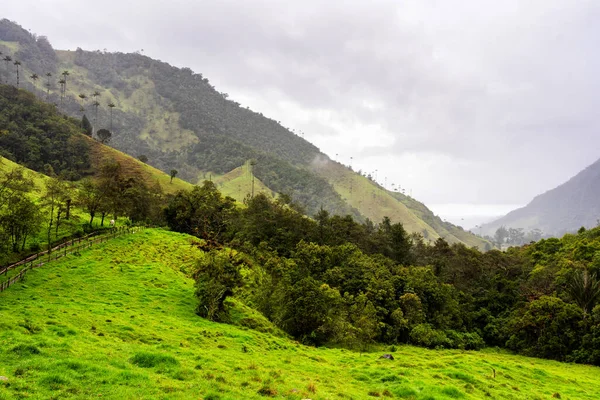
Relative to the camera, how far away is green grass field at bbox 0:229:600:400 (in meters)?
18.6

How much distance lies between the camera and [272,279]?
61.2 metres

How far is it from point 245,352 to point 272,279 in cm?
2832

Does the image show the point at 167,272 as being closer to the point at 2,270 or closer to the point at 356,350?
the point at 2,270

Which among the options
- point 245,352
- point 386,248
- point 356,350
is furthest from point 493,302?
point 245,352

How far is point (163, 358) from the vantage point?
2281cm

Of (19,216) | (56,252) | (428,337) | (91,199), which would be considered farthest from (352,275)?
(19,216)

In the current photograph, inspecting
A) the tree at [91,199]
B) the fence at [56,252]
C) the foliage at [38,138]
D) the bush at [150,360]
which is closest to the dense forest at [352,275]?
the tree at [91,199]

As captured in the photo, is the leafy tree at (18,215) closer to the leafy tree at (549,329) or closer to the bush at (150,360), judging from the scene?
the bush at (150,360)

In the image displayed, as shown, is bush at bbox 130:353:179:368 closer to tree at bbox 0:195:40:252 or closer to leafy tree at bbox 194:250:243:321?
leafy tree at bbox 194:250:243:321

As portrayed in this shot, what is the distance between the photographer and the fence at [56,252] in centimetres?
4066

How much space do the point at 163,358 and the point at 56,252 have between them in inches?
1522

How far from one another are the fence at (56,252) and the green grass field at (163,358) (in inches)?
44.0

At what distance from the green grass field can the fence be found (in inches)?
44.0

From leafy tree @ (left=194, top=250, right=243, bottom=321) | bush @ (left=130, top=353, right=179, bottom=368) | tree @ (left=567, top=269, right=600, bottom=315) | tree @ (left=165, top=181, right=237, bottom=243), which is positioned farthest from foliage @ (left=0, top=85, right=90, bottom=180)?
tree @ (left=567, top=269, right=600, bottom=315)
